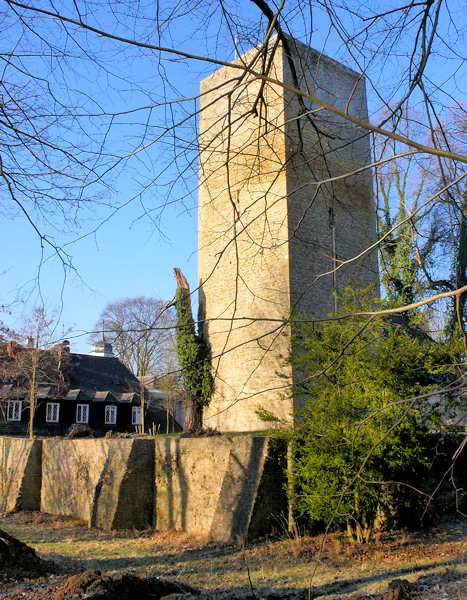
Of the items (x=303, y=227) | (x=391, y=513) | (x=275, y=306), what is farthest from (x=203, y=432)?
(x=391, y=513)

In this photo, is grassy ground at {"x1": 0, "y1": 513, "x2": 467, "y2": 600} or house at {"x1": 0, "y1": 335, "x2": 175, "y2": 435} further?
house at {"x1": 0, "y1": 335, "x2": 175, "y2": 435}

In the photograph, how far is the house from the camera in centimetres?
2236

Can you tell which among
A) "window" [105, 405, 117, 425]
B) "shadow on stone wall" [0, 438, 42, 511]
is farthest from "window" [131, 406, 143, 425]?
"shadow on stone wall" [0, 438, 42, 511]

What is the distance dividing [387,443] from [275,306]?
8384 mm

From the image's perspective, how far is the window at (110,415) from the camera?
94.5 feet

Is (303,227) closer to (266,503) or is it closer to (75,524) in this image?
(266,503)

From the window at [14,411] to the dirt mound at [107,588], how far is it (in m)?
22.1

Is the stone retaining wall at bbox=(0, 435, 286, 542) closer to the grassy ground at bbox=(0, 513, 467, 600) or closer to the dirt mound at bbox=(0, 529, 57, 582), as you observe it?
the grassy ground at bbox=(0, 513, 467, 600)

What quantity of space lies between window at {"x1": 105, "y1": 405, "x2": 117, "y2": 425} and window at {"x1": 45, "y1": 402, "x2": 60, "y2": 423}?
108 inches

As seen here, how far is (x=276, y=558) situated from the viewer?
8773 millimetres

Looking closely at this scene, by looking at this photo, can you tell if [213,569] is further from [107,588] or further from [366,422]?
[107,588]

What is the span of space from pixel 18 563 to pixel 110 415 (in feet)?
78.0

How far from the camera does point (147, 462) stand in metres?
12.1

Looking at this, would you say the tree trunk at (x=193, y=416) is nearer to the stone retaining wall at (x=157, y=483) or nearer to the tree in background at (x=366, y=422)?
the stone retaining wall at (x=157, y=483)
